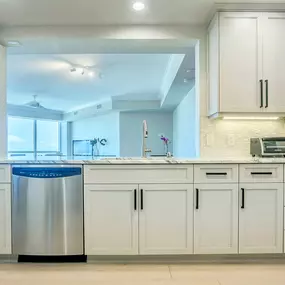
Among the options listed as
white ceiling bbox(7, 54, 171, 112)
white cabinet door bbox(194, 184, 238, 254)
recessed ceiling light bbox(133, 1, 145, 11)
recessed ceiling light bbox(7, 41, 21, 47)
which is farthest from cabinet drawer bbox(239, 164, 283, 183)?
white ceiling bbox(7, 54, 171, 112)

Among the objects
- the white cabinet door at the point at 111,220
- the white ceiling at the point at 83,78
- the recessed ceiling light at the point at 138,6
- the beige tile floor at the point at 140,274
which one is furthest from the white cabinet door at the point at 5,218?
the white ceiling at the point at 83,78

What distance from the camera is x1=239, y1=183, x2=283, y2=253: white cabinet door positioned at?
2.79 m

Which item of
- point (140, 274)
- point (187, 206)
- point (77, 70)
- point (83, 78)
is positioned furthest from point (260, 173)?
point (83, 78)

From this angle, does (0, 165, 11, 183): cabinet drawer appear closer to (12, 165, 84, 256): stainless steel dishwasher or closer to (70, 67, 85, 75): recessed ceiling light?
(12, 165, 84, 256): stainless steel dishwasher

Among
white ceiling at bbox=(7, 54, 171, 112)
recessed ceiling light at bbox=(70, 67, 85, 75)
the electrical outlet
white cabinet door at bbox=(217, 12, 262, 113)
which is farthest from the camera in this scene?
recessed ceiling light at bbox=(70, 67, 85, 75)

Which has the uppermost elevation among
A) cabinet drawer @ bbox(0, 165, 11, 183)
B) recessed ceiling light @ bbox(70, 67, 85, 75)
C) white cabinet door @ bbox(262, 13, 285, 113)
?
recessed ceiling light @ bbox(70, 67, 85, 75)

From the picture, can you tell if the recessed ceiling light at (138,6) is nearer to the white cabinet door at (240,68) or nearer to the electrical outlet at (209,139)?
the white cabinet door at (240,68)

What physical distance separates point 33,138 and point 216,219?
31.3ft

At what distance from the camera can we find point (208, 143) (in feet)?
11.0

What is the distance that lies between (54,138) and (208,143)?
9.62m

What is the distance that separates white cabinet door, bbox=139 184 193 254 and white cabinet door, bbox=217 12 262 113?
0.94 metres

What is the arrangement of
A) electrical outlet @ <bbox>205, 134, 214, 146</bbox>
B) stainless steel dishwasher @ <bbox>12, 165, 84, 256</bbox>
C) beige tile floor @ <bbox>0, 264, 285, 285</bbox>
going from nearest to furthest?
beige tile floor @ <bbox>0, 264, 285, 285</bbox>
stainless steel dishwasher @ <bbox>12, 165, 84, 256</bbox>
electrical outlet @ <bbox>205, 134, 214, 146</bbox>

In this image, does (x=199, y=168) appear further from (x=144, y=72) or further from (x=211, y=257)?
(x=144, y=72)

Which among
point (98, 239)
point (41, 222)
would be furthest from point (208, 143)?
point (41, 222)
